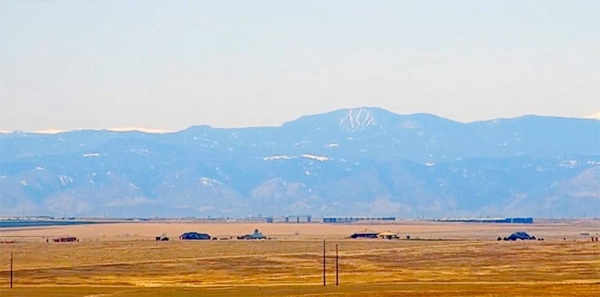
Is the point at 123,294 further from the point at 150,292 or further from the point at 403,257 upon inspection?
the point at 403,257

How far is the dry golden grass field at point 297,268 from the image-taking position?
106562 millimetres

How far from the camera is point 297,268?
142 metres

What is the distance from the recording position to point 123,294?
104 metres

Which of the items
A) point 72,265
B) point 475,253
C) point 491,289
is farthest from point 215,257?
point 491,289

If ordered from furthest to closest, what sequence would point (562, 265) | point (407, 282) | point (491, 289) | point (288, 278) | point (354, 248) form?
point (354, 248) → point (562, 265) → point (288, 278) → point (407, 282) → point (491, 289)

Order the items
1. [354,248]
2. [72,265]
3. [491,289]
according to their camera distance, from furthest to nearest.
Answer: [354,248], [72,265], [491,289]

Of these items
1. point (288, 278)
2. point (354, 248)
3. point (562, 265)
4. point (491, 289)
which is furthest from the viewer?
point (354, 248)

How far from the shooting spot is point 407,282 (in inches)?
4579

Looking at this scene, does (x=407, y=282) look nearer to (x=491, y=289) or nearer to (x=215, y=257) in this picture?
(x=491, y=289)

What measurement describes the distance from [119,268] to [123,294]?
1523 inches

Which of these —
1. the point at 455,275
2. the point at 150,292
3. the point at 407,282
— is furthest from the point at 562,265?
the point at 150,292

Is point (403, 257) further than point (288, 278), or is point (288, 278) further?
point (403, 257)

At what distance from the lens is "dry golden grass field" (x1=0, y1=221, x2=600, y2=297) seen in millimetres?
106562

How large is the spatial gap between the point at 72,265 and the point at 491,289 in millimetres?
62778
